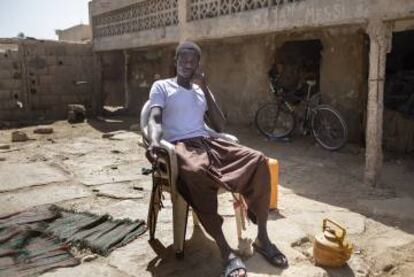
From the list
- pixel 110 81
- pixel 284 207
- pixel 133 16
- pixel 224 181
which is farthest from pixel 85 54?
pixel 224 181

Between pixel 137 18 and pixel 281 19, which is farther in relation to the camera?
pixel 137 18

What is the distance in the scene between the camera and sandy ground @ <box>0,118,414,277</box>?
10.7 ft

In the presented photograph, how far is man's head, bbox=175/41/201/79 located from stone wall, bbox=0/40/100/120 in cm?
955

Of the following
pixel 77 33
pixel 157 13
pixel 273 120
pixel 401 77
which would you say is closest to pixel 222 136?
pixel 273 120

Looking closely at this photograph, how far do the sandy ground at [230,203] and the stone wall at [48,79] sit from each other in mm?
3373

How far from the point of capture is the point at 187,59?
3605 millimetres

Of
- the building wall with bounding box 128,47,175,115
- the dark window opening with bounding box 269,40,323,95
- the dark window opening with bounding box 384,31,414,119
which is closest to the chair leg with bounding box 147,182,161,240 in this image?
the dark window opening with bounding box 384,31,414,119

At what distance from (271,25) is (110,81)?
30.2 ft

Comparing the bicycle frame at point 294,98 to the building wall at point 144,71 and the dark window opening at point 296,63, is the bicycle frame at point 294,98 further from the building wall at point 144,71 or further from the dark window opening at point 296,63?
the building wall at point 144,71

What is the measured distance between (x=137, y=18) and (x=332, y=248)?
8686 mm

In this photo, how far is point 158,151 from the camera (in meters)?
3.14

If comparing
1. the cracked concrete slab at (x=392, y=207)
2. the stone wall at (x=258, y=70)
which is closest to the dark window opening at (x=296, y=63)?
the stone wall at (x=258, y=70)

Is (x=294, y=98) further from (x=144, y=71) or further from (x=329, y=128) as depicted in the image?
(x=144, y=71)

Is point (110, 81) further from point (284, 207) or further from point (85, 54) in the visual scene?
point (284, 207)
